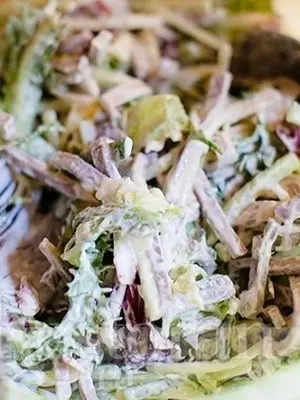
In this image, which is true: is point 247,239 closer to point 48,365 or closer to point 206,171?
point 206,171

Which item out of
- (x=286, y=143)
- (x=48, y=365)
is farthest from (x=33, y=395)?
(x=286, y=143)

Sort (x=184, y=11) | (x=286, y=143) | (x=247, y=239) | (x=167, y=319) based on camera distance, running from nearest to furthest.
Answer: (x=167, y=319) < (x=247, y=239) < (x=286, y=143) < (x=184, y=11)

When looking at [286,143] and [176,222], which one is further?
[286,143]

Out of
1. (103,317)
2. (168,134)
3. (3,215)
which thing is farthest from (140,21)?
(103,317)

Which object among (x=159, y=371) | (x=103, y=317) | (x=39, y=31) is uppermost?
(x=39, y=31)

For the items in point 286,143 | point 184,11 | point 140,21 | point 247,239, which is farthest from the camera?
point 184,11

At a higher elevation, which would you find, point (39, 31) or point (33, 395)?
point (39, 31)

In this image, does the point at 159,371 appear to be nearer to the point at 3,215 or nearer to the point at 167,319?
the point at 167,319
